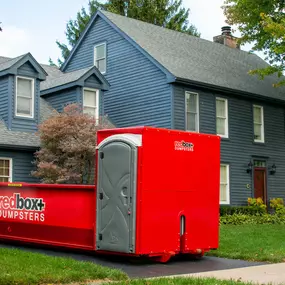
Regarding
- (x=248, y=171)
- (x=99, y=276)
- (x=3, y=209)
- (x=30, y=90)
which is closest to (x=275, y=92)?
(x=248, y=171)

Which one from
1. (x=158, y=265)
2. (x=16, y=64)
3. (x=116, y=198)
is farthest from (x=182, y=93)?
(x=158, y=265)

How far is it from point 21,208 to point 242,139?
1550 centimetres

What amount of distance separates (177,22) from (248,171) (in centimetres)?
2509

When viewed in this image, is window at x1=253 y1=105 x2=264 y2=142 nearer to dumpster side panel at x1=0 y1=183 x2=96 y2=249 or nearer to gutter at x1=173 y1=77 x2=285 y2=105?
gutter at x1=173 y1=77 x2=285 y2=105

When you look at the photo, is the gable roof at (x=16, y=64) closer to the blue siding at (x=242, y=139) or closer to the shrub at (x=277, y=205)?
the blue siding at (x=242, y=139)

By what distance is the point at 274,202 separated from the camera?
2880cm

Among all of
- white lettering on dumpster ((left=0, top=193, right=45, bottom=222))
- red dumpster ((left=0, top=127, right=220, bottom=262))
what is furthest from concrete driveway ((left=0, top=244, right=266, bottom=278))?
white lettering on dumpster ((left=0, top=193, right=45, bottom=222))

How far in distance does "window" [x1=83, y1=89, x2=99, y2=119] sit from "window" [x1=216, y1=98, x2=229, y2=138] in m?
5.76

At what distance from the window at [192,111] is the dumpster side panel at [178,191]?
→ 12.1 metres

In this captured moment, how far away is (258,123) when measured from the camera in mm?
29734

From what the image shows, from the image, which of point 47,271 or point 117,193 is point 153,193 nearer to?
point 117,193

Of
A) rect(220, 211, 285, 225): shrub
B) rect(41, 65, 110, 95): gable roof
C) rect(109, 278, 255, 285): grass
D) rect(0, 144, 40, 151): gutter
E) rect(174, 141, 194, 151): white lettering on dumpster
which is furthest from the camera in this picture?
rect(41, 65, 110, 95): gable roof

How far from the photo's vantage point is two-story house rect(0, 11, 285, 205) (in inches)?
1011

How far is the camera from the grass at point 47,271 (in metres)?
9.65
